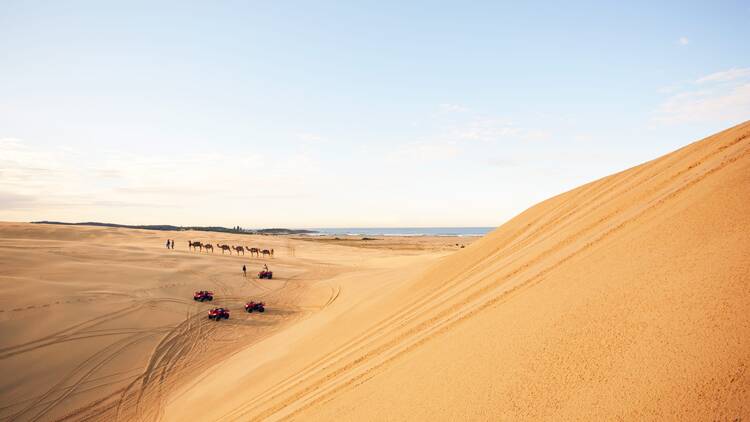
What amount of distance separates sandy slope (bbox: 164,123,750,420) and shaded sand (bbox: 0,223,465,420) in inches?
200

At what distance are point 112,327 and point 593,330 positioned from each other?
14025mm

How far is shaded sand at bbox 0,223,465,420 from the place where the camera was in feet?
28.8

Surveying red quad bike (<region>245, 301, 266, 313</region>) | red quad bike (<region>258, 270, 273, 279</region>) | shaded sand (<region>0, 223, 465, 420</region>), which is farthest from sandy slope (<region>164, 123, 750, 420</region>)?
red quad bike (<region>258, 270, 273, 279</region>)

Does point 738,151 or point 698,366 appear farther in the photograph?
point 738,151

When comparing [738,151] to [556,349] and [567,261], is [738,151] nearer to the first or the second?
[567,261]

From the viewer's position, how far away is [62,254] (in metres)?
19.8

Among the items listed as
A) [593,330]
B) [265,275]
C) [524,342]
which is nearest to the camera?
[593,330]

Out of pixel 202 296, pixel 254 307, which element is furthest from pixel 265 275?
pixel 254 307

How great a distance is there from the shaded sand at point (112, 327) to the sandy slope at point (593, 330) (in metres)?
5.09

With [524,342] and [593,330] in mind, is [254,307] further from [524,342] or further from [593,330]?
[593,330]

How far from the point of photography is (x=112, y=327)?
12.1 metres

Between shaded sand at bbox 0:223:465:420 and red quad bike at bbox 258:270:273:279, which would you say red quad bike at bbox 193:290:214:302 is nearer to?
shaded sand at bbox 0:223:465:420

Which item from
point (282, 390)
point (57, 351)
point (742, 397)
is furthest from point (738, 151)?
point (57, 351)

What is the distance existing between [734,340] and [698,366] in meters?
0.24
